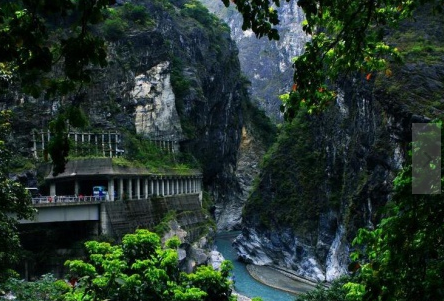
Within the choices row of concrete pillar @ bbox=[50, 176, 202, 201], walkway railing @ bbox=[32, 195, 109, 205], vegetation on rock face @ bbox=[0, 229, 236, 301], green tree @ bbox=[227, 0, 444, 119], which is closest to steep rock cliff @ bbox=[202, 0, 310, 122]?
row of concrete pillar @ bbox=[50, 176, 202, 201]

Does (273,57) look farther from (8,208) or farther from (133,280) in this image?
(133,280)

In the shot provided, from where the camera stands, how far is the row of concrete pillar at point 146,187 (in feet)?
105

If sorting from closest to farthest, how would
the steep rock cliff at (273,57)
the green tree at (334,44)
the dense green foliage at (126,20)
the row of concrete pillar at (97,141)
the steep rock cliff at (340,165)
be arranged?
the green tree at (334,44) < the steep rock cliff at (340,165) < the row of concrete pillar at (97,141) < the dense green foliage at (126,20) < the steep rock cliff at (273,57)

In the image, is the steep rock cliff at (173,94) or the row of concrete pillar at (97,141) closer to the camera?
the row of concrete pillar at (97,141)

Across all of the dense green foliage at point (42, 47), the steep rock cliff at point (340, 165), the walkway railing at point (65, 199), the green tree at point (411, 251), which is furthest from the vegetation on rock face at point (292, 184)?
the dense green foliage at point (42, 47)

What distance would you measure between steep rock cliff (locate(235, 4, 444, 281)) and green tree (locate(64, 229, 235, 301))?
12.8 meters

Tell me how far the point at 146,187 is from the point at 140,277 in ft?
91.7

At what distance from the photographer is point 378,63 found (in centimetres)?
593

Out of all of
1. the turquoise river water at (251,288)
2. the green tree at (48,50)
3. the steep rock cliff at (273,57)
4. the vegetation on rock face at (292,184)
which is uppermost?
the steep rock cliff at (273,57)

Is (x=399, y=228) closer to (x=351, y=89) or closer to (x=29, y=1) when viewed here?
(x=29, y=1)

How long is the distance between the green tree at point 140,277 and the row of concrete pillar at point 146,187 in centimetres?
2149

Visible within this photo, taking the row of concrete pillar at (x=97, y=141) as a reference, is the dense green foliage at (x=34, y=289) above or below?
below

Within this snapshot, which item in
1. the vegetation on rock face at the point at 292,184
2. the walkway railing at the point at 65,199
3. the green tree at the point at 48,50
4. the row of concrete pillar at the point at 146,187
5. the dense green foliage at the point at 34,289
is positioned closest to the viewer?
the green tree at the point at 48,50

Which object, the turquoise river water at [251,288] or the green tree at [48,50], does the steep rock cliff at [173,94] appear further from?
the green tree at [48,50]
